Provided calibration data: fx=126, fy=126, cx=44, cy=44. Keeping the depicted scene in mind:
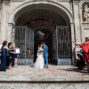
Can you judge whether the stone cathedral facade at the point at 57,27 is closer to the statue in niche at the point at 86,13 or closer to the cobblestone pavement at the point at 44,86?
the statue in niche at the point at 86,13

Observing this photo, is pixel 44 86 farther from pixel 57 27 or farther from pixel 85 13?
pixel 85 13

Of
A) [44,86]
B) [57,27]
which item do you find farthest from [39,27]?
[44,86]

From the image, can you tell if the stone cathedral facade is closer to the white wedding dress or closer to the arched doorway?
the arched doorway

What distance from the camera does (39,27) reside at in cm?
1174

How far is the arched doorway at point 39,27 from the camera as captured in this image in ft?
30.0

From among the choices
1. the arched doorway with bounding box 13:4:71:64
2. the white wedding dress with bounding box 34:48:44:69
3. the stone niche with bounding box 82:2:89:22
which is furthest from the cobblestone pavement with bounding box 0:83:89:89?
the stone niche with bounding box 82:2:89:22

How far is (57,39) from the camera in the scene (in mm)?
8977

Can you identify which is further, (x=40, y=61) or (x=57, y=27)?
(x=57, y=27)

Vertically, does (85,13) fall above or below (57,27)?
above

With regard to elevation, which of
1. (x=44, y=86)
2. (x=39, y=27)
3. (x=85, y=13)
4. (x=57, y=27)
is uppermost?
(x=85, y=13)

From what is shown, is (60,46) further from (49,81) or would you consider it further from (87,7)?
(49,81)

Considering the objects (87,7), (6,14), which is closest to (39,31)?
(6,14)

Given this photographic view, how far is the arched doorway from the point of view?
9.13m

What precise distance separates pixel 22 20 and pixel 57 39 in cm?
411
